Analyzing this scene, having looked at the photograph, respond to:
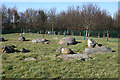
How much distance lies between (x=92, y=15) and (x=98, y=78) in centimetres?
4048

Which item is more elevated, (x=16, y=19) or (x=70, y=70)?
(x=16, y=19)

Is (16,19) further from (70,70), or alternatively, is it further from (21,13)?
(70,70)

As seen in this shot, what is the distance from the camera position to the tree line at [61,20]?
1732 inches

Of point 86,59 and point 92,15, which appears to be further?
point 92,15

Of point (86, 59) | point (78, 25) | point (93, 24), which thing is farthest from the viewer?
point (78, 25)

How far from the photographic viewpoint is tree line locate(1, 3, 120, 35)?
43991mm

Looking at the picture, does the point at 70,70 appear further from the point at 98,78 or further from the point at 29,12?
the point at 29,12

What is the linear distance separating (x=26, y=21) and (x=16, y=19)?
350cm

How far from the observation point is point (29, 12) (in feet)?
191

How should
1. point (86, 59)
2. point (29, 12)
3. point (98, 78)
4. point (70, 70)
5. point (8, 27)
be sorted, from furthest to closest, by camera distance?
point (29, 12) → point (8, 27) → point (86, 59) → point (70, 70) → point (98, 78)

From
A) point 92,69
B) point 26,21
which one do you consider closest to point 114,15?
point 26,21

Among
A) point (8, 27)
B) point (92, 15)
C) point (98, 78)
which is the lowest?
point (98, 78)

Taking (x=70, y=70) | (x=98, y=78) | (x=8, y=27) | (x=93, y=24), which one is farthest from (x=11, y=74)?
(x=8, y=27)

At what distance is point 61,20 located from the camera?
175 ft
